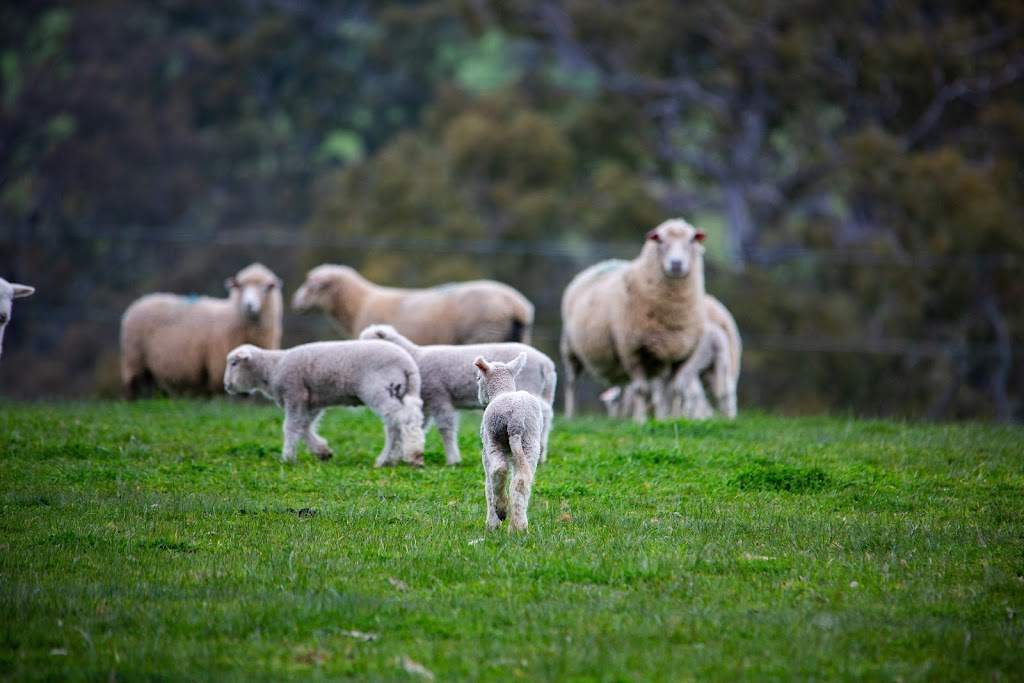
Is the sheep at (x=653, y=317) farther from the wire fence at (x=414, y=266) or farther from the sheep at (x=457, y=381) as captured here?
the wire fence at (x=414, y=266)

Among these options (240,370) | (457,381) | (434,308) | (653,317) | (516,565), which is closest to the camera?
(516,565)

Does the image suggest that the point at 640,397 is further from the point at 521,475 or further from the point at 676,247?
the point at 521,475

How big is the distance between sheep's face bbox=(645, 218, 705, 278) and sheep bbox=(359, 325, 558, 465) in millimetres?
4168

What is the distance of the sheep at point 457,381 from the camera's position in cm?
945

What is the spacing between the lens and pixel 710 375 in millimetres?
14680

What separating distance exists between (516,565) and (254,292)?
9.47m

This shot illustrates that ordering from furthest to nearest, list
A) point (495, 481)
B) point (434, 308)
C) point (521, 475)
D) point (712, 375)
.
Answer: point (434, 308)
point (712, 375)
point (495, 481)
point (521, 475)

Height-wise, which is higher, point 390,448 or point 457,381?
point 457,381

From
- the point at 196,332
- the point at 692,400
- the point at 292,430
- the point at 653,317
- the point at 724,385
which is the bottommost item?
the point at 292,430

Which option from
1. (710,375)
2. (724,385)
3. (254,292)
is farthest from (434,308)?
(724,385)

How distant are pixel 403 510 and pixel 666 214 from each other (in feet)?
83.6

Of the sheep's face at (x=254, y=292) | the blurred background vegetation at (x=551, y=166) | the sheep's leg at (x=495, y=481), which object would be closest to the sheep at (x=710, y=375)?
the sheep's face at (x=254, y=292)

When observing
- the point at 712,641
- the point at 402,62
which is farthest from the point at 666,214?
the point at 712,641

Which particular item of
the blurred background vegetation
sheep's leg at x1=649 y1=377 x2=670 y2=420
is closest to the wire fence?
the blurred background vegetation
